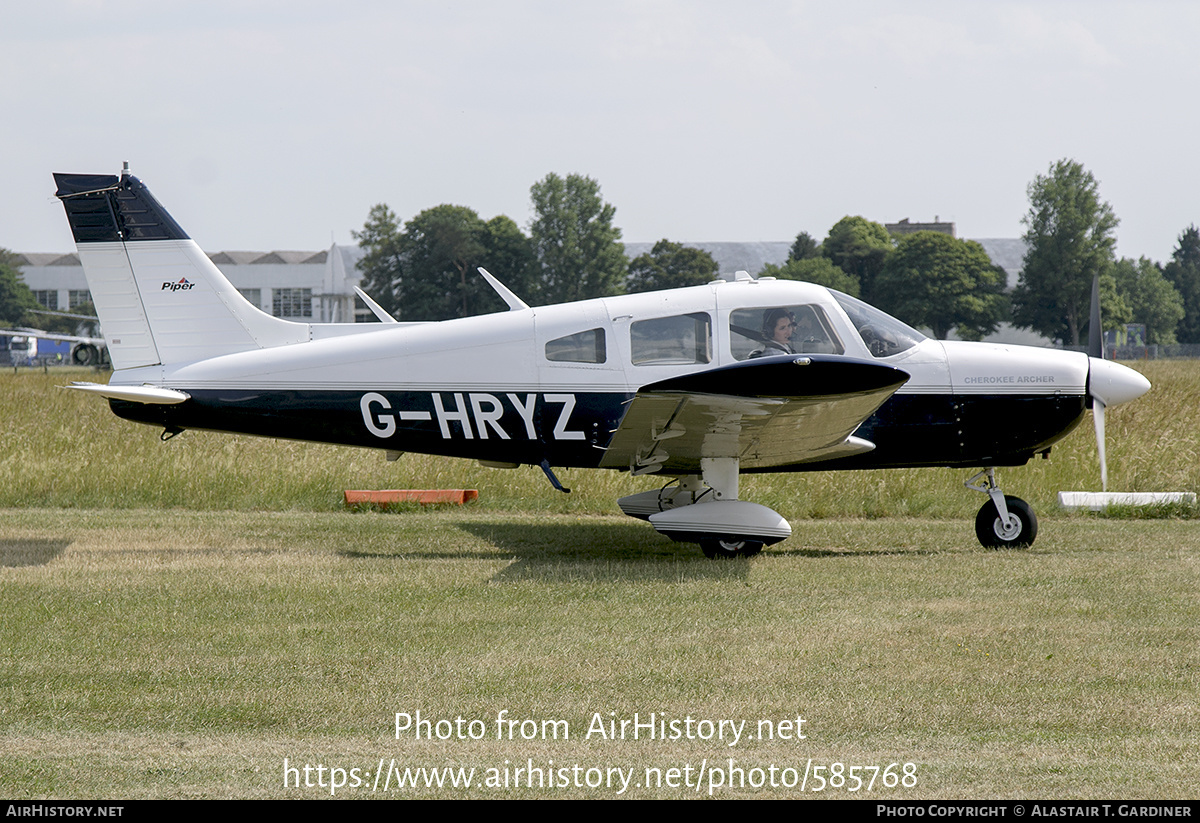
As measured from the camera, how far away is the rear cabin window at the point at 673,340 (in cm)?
813

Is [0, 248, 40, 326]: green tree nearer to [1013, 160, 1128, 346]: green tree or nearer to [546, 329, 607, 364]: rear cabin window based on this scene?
[1013, 160, 1128, 346]: green tree

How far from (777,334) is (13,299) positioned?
10659 centimetres

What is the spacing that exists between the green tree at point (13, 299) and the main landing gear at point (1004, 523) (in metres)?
102

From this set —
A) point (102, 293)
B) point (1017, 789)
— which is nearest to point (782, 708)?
point (1017, 789)

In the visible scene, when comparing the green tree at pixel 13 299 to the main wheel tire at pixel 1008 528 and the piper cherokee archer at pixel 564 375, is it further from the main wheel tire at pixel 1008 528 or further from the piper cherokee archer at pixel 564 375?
the main wheel tire at pixel 1008 528

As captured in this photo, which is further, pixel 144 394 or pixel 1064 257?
pixel 1064 257

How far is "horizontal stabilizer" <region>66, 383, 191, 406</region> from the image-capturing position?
801 cm

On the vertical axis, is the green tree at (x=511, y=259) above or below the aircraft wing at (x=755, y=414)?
above

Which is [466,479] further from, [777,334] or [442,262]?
[442,262]

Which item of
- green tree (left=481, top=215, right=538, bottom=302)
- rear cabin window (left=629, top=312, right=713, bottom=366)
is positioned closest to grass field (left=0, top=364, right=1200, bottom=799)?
rear cabin window (left=629, top=312, right=713, bottom=366)

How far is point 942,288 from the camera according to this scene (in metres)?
69.5

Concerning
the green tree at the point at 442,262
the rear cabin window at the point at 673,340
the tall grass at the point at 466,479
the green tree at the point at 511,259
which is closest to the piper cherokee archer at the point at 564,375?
the rear cabin window at the point at 673,340

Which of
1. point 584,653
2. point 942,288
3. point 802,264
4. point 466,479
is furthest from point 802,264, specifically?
point 584,653

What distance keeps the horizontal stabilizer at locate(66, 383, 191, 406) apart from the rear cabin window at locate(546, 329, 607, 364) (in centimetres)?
289
